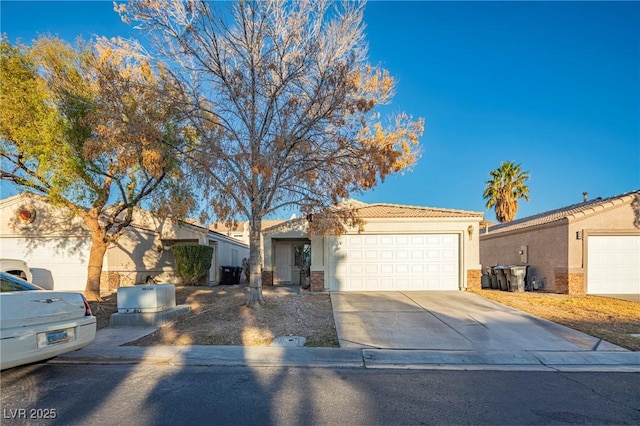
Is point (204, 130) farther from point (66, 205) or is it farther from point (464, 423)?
point (464, 423)

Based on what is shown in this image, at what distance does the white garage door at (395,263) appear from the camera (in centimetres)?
1495

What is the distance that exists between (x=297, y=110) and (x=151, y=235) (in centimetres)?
1245

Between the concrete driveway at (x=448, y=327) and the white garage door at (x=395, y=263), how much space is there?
7.46ft

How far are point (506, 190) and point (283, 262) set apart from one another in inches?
723

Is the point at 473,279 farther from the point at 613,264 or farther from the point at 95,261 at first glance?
the point at 95,261

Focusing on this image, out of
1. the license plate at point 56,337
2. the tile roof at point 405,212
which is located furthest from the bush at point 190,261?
the license plate at point 56,337

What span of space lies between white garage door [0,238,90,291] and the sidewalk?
473 inches

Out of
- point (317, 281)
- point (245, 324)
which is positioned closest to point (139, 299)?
point (245, 324)

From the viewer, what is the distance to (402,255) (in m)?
15.0

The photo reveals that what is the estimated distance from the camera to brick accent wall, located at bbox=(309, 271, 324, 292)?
14781mm

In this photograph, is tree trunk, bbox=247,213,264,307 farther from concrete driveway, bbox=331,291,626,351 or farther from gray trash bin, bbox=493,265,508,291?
gray trash bin, bbox=493,265,508,291

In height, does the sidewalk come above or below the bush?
below

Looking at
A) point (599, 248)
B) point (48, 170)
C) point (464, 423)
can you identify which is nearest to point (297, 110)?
point (48, 170)

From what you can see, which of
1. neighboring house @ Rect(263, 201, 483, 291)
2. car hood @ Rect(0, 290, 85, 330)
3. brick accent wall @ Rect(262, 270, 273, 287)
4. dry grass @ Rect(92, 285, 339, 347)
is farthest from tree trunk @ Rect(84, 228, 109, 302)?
brick accent wall @ Rect(262, 270, 273, 287)
